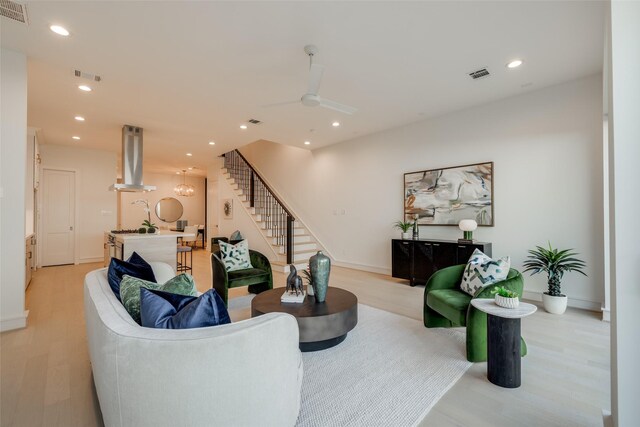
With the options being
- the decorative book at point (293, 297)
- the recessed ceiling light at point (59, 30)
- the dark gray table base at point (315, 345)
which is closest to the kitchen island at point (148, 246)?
the recessed ceiling light at point (59, 30)

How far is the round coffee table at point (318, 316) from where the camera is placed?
2.45 metres

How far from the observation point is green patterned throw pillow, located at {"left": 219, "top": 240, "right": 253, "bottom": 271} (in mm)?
4145

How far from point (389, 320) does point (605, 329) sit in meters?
2.28

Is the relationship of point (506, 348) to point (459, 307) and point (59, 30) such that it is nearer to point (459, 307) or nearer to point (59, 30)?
point (459, 307)

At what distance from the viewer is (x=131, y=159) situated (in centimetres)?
552

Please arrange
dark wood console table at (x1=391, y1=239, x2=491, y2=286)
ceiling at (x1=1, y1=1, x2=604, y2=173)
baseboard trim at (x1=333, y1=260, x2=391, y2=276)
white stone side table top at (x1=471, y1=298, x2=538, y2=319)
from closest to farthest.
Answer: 1. white stone side table top at (x1=471, y1=298, x2=538, y2=319)
2. ceiling at (x1=1, y1=1, x2=604, y2=173)
3. dark wood console table at (x1=391, y1=239, x2=491, y2=286)
4. baseboard trim at (x1=333, y1=260, x2=391, y2=276)

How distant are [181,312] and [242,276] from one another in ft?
8.48

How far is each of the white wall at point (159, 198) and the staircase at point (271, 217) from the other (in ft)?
12.3

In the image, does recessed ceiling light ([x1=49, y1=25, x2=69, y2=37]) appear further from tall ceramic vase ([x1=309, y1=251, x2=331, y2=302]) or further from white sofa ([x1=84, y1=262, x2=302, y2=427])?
tall ceramic vase ([x1=309, y1=251, x2=331, y2=302])

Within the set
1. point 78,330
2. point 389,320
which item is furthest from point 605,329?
point 78,330

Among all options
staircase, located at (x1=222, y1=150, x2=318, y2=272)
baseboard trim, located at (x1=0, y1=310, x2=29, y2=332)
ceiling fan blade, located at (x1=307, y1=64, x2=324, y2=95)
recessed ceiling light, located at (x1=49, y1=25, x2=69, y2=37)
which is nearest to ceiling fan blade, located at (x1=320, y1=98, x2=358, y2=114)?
ceiling fan blade, located at (x1=307, y1=64, x2=324, y2=95)

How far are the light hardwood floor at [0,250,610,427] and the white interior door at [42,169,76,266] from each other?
4134mm

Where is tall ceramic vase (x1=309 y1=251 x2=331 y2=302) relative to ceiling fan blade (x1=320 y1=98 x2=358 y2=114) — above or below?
below

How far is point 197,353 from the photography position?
1137mm
